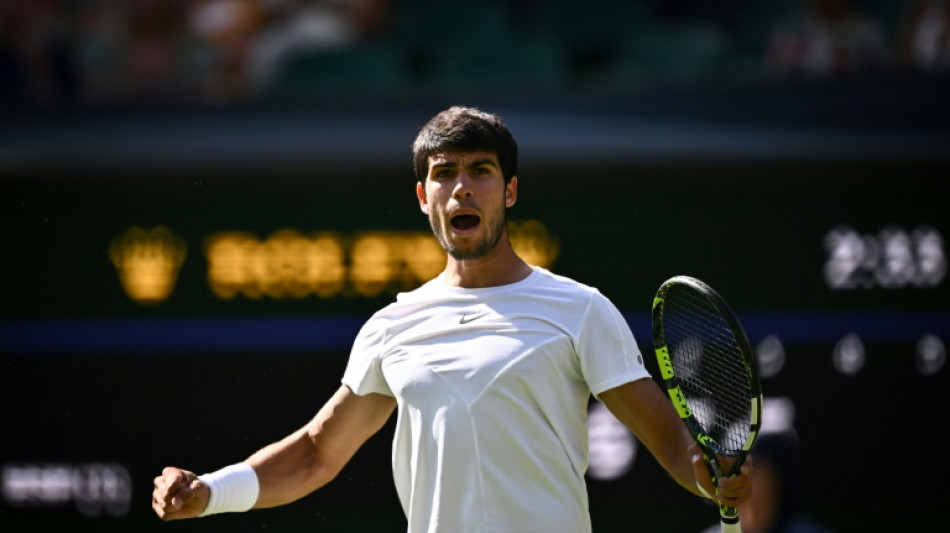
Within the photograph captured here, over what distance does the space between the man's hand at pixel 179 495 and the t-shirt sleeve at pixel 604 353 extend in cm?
89

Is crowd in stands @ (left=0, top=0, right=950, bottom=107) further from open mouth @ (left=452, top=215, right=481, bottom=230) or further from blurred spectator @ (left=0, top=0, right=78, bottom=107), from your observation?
open mouth @ (left=452, top=215, right=481, bottom=230)

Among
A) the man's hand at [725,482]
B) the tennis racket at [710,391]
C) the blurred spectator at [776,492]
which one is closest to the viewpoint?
the man's hand at [725,482]

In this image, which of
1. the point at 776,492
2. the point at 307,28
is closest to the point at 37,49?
the point at 307,28

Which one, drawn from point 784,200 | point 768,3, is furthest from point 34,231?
point 768,3

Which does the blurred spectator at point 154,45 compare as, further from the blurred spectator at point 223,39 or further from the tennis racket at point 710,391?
the tennis racket at point 710,391

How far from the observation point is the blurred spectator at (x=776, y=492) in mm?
5629

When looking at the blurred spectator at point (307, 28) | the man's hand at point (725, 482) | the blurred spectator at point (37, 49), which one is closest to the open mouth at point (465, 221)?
the man's hand at point (725, 482)

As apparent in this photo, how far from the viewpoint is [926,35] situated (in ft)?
24.2

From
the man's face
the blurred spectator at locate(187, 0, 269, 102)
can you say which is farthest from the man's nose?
the blurred spectator at locate(187, 0, 269, 102)

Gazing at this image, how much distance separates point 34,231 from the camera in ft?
20.4

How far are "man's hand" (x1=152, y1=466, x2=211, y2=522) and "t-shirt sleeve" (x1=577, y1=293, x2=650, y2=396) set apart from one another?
893 millimetres

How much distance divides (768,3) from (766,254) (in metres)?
2.37

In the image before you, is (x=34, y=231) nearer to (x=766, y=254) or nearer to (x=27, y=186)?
(x=27, y=186)

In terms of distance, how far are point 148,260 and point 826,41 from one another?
3.34 m
